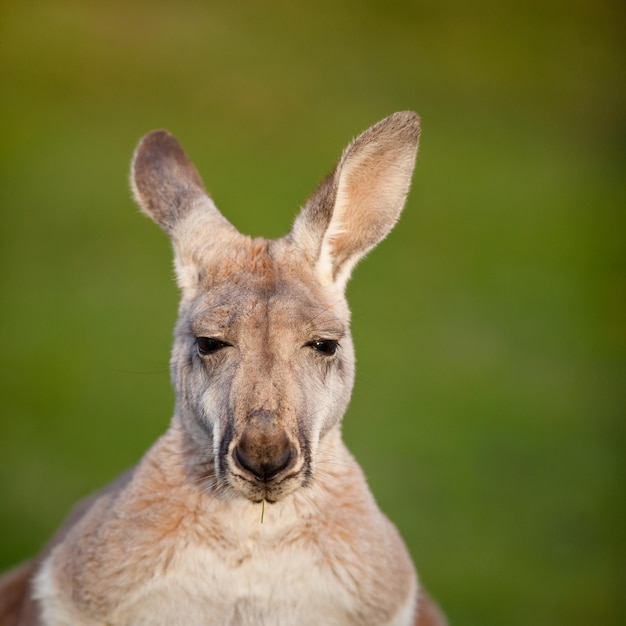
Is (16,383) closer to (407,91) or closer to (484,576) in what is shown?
(484,576)

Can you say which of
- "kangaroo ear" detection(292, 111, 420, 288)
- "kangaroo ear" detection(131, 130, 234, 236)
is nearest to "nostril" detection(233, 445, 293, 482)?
"kangaroo ear" detection(292, 111, 420, 288)

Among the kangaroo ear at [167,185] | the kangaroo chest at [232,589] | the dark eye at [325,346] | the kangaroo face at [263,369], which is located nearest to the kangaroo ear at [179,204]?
the kangaroo ear at [167,185]

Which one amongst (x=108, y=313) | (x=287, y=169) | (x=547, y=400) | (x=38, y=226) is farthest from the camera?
(x=287, y=169)

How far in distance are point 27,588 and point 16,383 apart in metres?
10.8

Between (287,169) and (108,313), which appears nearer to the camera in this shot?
(108,313)

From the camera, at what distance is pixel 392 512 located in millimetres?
11602

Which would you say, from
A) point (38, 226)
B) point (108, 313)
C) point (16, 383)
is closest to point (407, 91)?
point (38, 226)

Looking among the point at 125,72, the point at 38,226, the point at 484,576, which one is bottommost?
the point at 484,576

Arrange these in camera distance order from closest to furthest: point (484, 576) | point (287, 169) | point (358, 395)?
1. point (484, 576)
2. point (358, 395)
3. point (287, 169)

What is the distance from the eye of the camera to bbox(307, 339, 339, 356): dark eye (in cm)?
493

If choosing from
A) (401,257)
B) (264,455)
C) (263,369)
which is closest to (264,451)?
(264,455)

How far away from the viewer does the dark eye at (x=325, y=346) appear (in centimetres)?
493

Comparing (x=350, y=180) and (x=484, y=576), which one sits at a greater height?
(x=350, y=180)

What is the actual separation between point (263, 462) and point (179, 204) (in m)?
1.47
